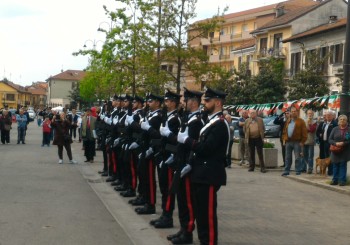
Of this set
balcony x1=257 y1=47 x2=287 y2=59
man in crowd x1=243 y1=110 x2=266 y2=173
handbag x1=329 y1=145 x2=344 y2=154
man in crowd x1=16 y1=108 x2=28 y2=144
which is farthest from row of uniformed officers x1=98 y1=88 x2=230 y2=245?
balcony x1=257 y1=47 x2=287 y2=59

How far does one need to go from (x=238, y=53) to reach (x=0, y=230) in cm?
7154

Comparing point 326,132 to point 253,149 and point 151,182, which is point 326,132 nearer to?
point 253,149

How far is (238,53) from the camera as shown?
7925 centimetres

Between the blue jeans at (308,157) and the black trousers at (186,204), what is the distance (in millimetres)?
10877

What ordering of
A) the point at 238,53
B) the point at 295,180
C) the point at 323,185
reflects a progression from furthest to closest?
the point at 238,53
the point at 295,180
the point at 323,185

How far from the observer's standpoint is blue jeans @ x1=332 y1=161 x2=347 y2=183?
51.4ft

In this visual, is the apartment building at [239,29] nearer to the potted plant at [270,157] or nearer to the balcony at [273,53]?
the balcony at [273,53]

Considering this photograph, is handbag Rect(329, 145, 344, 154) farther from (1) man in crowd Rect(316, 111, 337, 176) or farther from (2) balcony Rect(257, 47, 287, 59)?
(2) balcony Rect(257, 47, 287, 59)

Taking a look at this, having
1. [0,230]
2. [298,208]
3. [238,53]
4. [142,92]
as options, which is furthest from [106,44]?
[238,53]

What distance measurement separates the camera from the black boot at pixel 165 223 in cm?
976

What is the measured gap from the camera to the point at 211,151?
745cm

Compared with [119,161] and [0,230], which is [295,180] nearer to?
[119,161]

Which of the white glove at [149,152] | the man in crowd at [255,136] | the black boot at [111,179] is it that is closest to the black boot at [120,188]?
the black boot at [111,179]

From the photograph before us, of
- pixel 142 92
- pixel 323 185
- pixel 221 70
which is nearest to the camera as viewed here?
pixel 323 185
